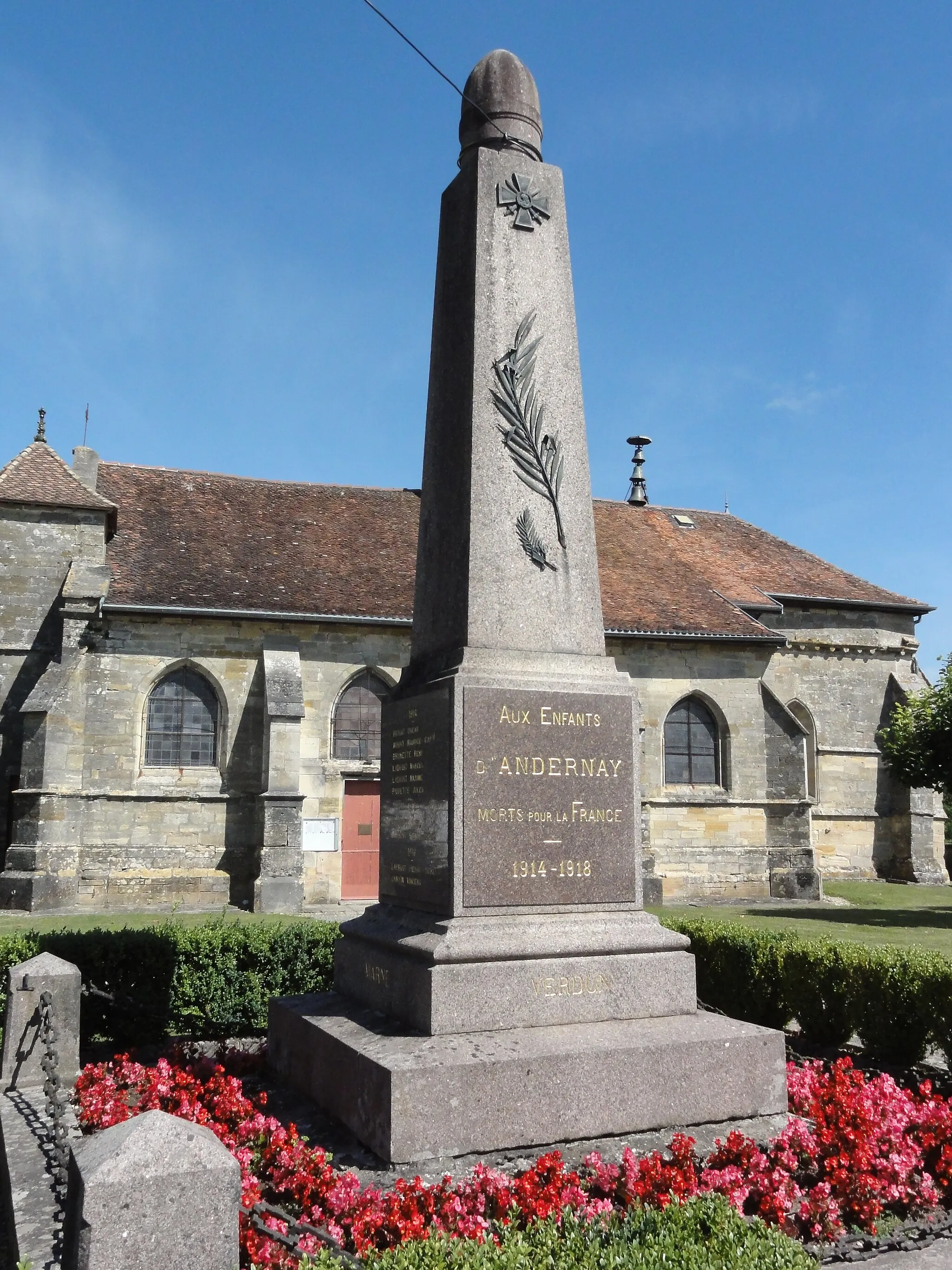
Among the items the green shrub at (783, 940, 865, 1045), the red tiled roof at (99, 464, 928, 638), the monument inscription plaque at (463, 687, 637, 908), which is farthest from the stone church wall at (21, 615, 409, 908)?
the monument inscription plaque at (463, 687, 637, 908)

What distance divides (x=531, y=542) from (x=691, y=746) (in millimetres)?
16557

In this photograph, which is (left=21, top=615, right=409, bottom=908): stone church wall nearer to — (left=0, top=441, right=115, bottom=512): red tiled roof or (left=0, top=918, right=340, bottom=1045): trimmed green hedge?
(left=0, top=441, right=115, bottom=512): red tiled roof

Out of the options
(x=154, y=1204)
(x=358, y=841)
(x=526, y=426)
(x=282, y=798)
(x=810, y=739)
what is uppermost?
(x=526, y=426)

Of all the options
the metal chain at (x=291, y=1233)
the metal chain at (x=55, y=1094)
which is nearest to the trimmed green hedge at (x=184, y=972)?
the metal chain at (x=55, y=1094)

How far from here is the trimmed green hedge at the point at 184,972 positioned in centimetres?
745

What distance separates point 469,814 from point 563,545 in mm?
1655

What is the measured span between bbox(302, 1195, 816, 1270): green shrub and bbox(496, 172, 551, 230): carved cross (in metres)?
5.07

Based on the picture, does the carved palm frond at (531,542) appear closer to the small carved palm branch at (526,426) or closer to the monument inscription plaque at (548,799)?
the small carved palm branch at (526,426)

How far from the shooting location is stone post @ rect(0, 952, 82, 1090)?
19.6ft

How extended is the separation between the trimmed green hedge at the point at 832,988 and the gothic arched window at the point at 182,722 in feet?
42.1

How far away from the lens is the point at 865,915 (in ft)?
57.9

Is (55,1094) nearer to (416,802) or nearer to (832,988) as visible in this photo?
(416,802)

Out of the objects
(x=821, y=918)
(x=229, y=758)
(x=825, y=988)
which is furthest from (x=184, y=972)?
(x=821, y=918)

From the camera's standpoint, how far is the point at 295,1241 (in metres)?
3.20
